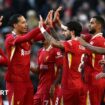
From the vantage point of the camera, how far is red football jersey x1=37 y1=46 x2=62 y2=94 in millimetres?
19000

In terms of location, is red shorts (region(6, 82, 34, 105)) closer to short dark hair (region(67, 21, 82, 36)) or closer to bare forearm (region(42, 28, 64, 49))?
bare forearm (region(42, 28, 64, 49))

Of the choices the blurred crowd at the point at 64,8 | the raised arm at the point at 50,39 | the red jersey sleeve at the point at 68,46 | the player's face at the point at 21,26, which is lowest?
the red jersey sleeve at the point at 68,46

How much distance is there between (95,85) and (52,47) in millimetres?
1314

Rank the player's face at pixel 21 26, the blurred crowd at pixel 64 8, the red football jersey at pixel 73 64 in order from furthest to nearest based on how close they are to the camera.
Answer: the blurred crowd at pixel 64 8 → the player's face at pixel 21 26 → the red football jersey at pixel 73 64

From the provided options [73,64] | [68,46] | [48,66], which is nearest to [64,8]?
[48,66]

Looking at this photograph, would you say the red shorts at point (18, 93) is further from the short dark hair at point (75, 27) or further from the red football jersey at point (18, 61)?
the short dark hair at point (75, 27)

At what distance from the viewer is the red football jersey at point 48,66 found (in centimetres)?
1900

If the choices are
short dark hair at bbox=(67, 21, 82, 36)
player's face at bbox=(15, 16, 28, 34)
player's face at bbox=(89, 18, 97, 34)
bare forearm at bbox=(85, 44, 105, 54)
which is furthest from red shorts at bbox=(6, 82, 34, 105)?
bare forearm at bbox=(85, 44, 105, 54)

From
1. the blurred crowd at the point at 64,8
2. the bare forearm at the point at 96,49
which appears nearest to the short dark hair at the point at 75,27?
the bare forearm at the point at 96,49

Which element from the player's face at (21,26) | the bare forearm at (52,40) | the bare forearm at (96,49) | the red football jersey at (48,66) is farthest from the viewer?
the red football jersey at (48,66)

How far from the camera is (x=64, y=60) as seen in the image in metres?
18.0

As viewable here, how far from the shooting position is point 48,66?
19.1 m

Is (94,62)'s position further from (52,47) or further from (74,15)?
(74,15)

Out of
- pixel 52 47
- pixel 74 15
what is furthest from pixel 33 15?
pixel 52 47
